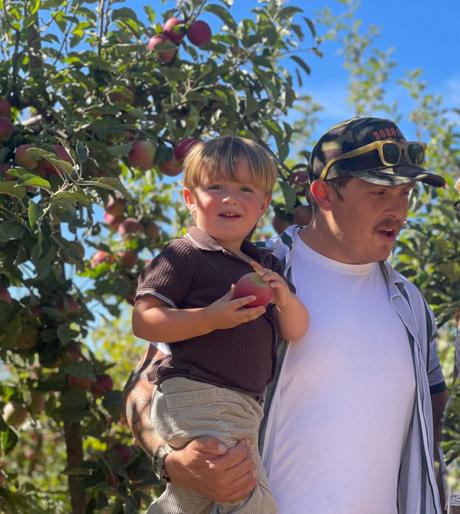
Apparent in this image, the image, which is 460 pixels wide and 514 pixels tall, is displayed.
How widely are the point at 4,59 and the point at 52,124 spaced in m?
0.24

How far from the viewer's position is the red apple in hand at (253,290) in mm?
1889

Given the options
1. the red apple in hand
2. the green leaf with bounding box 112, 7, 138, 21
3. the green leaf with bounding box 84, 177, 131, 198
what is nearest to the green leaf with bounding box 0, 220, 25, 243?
the green leaf with bounding box 84, 177, 131, 198

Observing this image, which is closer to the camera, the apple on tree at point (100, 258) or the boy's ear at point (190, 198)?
the boy's ear at point (190, 198)

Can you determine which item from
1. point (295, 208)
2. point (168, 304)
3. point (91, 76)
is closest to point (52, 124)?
point (91, 76)

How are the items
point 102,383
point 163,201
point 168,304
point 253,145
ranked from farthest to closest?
1. point 163,201
2. point 102,383
3. point 253,145
4. point 168,304

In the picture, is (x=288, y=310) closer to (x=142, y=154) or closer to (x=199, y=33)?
(x=142, y=154)

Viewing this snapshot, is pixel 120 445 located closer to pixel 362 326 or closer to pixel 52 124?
pixel 52 124

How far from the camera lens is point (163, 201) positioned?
152 inches

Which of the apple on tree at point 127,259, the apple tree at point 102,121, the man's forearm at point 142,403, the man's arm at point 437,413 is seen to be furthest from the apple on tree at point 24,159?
the man's arm at point 437,413

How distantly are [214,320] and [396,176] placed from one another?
0.62m

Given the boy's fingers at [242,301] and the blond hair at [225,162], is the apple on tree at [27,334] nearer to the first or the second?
the blond hair at [225,162]

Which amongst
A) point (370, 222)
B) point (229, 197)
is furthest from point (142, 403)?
point (370, 222)

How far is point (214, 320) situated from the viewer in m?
1.89

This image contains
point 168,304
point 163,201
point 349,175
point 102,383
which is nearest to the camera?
point 168,304
